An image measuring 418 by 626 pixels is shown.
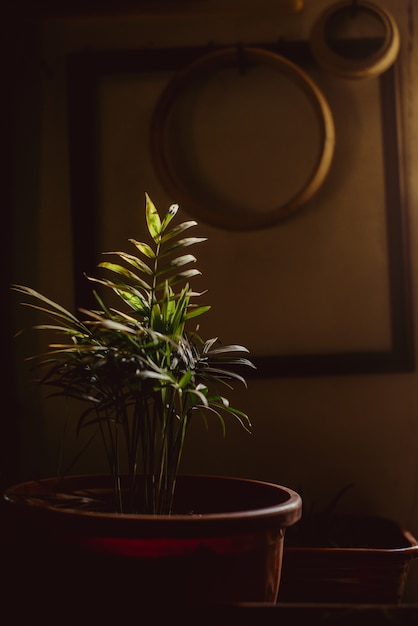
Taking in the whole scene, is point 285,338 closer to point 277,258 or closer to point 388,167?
point 277,258

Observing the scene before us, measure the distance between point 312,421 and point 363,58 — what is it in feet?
3.00

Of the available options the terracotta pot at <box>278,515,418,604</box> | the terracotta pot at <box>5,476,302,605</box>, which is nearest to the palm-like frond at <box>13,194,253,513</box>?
the terracotta pot at <box>5,476,302,605</box>

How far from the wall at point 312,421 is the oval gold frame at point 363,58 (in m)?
0.18

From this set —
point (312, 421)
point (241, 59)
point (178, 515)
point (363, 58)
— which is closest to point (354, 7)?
point (363, 58)

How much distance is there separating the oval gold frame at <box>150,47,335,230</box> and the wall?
0.06 m

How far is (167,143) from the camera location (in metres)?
1.78

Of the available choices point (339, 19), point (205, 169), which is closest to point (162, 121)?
point (205, 169)

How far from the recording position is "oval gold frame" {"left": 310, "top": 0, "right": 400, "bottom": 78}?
1.59 meters

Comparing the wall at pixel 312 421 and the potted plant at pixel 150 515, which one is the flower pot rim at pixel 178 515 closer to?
the potted plant at pixel 150 515

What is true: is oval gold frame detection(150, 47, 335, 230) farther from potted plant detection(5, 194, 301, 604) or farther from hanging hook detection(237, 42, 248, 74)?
potted plant detection(5, 194, 301, 604)

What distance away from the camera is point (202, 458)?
5.71ft

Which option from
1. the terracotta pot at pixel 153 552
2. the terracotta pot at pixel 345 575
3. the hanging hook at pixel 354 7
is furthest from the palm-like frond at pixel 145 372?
the hanging hook at pixel 354 7

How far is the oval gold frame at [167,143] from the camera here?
169 centimetres

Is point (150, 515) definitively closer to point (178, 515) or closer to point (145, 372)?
point (178, 515)
